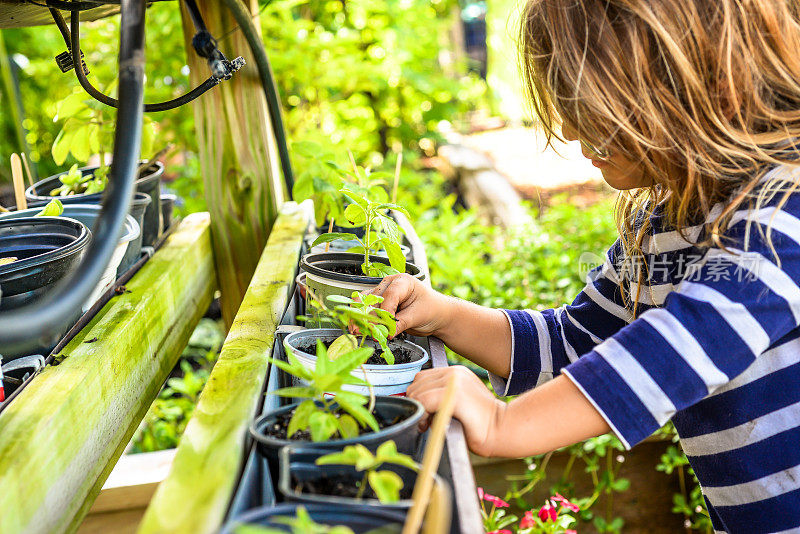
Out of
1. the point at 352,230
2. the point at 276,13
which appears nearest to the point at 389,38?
the point at 276,13

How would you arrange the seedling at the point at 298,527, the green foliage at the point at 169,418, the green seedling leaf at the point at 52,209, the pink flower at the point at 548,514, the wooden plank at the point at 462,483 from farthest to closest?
the green foliage at the point at 169,418, the pink flower at the point at 548,514, the green seedling leaf at the point at 52,209, the wooden plank at the point at 462,483, the seedling at the point at 298,527

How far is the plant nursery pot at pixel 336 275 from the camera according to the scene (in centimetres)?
111

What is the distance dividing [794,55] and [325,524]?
850 millimetres

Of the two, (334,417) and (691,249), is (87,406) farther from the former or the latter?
(691,249)

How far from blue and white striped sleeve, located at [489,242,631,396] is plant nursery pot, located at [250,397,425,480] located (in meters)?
0.46

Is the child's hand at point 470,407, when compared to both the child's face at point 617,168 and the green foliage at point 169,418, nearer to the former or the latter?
the child's face at point 617,168

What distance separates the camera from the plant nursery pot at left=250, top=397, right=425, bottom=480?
0.68m

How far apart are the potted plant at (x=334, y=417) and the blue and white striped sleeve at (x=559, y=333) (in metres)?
0.49

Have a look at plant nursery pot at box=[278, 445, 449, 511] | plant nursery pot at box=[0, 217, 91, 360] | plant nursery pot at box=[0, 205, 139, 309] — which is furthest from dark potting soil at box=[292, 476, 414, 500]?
plant nursery pot at box=[0, 205, 139, 309]

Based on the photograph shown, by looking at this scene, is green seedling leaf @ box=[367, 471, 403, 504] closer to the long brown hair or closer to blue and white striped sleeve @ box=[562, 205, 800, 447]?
blue and white striped sleeve @ box=[562, 205, 800, 447]

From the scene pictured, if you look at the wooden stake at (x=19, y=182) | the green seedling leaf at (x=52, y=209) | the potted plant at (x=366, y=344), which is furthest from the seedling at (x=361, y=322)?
the wooden stake at (x=19, y=182)

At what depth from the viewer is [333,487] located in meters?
0.67

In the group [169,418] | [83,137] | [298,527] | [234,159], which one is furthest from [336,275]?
[169,418]

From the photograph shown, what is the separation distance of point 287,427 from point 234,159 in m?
1.09
